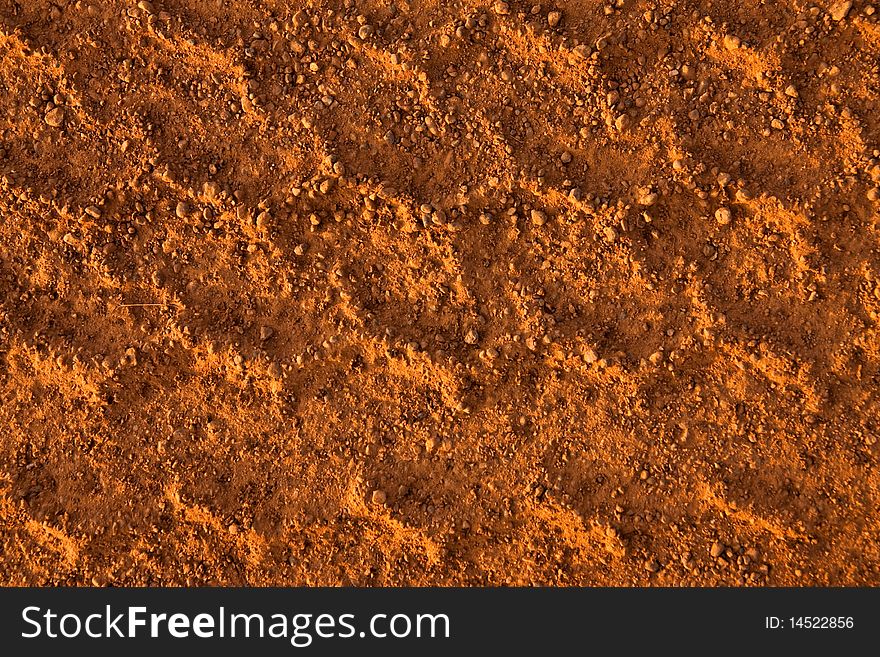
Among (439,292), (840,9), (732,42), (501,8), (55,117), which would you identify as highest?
(840,9)

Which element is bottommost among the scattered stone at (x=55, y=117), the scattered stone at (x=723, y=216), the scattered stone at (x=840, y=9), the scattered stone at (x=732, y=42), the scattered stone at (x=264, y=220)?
the scattered stone at (x=55, y=117)

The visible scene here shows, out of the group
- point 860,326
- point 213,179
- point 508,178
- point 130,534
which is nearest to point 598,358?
point 508,178

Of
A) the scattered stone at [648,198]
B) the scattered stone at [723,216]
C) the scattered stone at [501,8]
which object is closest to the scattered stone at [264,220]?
the scattered stone at [501,8]

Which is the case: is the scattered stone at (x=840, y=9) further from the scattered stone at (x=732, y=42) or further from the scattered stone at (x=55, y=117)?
the scattered stone at (x=55, y=117)

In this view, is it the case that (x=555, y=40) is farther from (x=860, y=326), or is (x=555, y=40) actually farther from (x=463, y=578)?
(x=463, y=578)

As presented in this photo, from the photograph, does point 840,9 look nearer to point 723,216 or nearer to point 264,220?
point 723,216

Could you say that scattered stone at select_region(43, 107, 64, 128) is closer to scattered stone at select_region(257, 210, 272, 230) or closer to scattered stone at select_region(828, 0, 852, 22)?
scattered stone at select_region(257, 210, 272, 230)

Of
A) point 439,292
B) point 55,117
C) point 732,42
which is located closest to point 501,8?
point 732,42

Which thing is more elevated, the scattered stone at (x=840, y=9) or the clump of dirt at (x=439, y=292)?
the scattered stone at (x=840, y=9)

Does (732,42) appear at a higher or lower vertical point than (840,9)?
lower
